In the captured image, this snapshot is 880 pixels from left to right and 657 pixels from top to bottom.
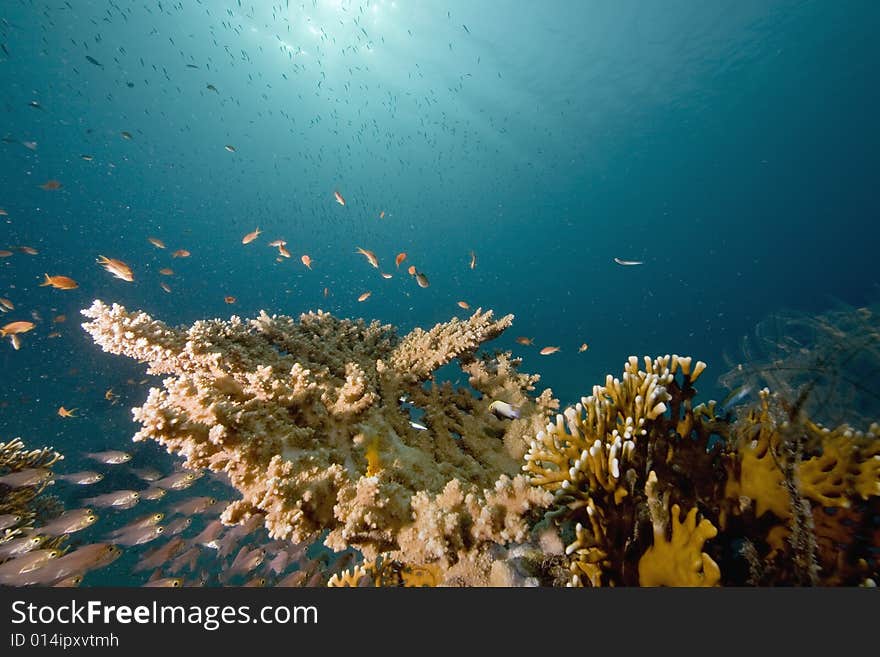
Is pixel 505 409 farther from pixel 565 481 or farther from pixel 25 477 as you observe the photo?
pixel 25 477

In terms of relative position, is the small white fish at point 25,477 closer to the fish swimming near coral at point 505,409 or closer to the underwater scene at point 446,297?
the underwater scene at point 446,297

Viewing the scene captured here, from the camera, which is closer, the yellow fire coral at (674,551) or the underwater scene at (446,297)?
the yellow fire coral at (674,551)

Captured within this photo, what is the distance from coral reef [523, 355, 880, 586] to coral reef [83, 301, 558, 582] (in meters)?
0.38

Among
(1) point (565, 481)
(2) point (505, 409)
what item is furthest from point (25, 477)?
(1) point (565, 481)

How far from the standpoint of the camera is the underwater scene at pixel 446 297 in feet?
7.80

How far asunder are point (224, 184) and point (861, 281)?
550 feet

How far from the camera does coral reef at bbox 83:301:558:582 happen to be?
2449mm

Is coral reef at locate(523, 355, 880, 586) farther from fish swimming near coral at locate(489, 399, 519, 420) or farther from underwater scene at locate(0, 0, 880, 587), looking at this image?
fish swimming near coral at locate(489, 399, 519, 420)

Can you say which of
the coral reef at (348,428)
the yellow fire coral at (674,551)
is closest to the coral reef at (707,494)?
the yellow fire coral at (674,551)

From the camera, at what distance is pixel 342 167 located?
10850 centimetres

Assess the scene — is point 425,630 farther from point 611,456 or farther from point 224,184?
point 224,184

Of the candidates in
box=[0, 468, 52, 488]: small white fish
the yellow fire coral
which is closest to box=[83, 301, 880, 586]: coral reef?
the yellow fire coral

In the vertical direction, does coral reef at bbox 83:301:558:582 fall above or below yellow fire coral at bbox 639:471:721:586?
above

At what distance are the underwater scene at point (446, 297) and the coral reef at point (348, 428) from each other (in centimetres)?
3
